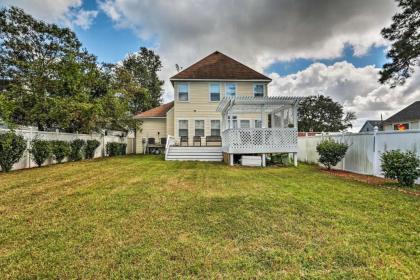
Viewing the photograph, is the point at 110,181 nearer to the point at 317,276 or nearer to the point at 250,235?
the point at 250,235

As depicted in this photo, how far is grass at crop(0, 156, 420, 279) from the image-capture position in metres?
2.25

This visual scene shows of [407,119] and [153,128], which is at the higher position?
[407,119]

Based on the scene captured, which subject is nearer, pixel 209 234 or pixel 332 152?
pixel 209 234

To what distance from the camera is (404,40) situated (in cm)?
1237

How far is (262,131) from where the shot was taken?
438 inches

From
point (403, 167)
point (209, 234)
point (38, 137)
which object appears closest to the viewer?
point (209, 234)

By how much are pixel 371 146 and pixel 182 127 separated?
12.3 m

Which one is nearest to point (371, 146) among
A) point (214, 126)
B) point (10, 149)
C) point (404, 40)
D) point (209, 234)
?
point (209, 234)

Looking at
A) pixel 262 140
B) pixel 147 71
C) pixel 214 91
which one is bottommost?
pixel 262 140

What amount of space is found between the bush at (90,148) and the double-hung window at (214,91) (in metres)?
8.80

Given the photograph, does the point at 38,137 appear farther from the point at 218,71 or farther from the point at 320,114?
the point at 320,114

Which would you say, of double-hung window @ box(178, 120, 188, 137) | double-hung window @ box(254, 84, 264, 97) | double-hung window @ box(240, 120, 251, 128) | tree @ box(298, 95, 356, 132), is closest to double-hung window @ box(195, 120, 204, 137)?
double-hung window @ box(178, 120, 188, 137)

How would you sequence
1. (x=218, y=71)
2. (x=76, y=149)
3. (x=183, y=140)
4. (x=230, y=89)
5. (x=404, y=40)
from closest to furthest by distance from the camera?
(x=404, y=40) → (x=76, y=149) → (x=183, y=140) → (x=230, y=89) → (x=218, y=71)

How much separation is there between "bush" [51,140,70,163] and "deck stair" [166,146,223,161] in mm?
5174
